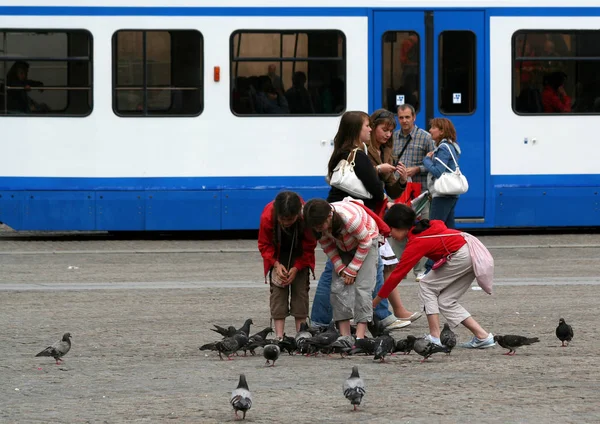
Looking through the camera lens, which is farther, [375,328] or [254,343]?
[375,328]

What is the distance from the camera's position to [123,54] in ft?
59.1

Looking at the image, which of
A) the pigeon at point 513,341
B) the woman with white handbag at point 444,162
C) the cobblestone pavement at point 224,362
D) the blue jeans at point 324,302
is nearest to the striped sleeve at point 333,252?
the blue jeans at point 324,302

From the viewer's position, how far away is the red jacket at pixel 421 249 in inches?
367

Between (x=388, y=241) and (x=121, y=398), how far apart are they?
487cm

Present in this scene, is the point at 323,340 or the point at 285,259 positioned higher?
the point at 285,259

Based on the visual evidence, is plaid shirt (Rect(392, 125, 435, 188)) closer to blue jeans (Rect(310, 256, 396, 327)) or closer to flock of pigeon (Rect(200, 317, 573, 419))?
blue jeans (Rect(310, 256, 396, 327))

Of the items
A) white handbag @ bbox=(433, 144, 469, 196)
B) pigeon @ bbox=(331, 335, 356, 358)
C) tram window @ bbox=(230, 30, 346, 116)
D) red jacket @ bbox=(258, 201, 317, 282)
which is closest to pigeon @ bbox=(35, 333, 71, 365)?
red jacket @ bbox=(258, 201, 317, 282)

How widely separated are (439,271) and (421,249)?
0.28m

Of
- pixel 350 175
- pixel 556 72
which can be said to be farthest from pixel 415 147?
pixel 556 72

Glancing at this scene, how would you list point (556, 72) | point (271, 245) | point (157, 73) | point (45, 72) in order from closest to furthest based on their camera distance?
point (271, 245)
point (45, 72)
point (157, 73)
point (556, 72)

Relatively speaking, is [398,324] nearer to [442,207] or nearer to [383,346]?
[383,346]

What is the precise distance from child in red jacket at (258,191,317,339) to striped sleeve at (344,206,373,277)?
32 cm

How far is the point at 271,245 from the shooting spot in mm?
9711

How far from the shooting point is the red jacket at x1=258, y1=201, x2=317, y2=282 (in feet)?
31.6
